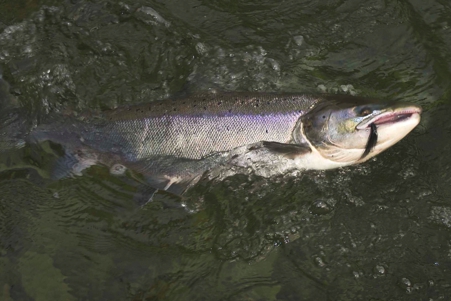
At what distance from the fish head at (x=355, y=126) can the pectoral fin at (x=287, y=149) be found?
0.22 ft

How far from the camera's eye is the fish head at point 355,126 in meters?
3.72

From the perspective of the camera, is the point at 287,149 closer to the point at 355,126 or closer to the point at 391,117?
the point at 355,126

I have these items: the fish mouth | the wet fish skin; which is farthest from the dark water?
the fish mouth

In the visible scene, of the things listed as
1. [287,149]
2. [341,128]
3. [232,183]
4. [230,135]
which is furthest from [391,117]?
[232,183]

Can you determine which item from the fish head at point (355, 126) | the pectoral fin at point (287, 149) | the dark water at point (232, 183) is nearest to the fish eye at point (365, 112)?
the fish head at point (355, 126)

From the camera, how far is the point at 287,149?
393 centimetres

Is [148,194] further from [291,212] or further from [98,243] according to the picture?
[291,212]

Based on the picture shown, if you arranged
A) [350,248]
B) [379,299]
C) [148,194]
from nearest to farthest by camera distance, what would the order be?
[379,299] → [350,248] → [148,194]

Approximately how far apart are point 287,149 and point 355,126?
486 millimetres

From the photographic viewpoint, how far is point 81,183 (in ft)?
13.6

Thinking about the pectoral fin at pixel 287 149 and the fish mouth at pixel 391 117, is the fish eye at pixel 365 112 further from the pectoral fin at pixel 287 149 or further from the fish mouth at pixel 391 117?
the pectoral fin at pixel 287 149

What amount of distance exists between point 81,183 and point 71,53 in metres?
1.45

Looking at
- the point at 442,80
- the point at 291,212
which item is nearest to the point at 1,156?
the point at 291,212

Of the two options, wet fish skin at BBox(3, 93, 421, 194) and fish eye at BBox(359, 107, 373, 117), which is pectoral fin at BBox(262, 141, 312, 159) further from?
fish eye at BBox(359, 107, 373, 117)
